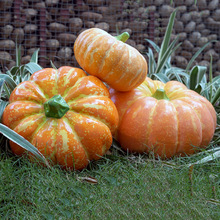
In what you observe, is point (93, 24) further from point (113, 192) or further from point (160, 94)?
point (113, 192)

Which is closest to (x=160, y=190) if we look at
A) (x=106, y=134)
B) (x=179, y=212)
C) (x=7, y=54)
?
(x=179, y=212)

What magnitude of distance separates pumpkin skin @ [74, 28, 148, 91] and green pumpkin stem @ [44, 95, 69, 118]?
9.7 inches

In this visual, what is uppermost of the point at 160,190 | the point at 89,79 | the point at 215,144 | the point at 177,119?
the point at 89,79

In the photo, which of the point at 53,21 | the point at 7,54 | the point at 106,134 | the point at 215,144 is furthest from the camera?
the point at 53,21

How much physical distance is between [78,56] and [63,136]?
45 cm

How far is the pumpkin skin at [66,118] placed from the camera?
128 centimetres

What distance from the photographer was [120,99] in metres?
1.57

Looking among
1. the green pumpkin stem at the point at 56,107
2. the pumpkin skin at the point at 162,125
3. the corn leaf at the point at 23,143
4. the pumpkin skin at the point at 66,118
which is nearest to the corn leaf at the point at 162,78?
the pumpkin skin at the point at 162,125

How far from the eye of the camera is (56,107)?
1278mm

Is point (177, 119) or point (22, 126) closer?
point (22, 126)

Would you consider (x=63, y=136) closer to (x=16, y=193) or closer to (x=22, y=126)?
(x=22, y=126)

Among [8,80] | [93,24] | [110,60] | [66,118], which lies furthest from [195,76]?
[93,24]

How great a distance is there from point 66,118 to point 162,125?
0.46m

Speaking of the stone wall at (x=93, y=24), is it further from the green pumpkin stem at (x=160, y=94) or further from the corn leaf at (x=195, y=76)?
the green pumpkin stem at (x=160, y=94)
